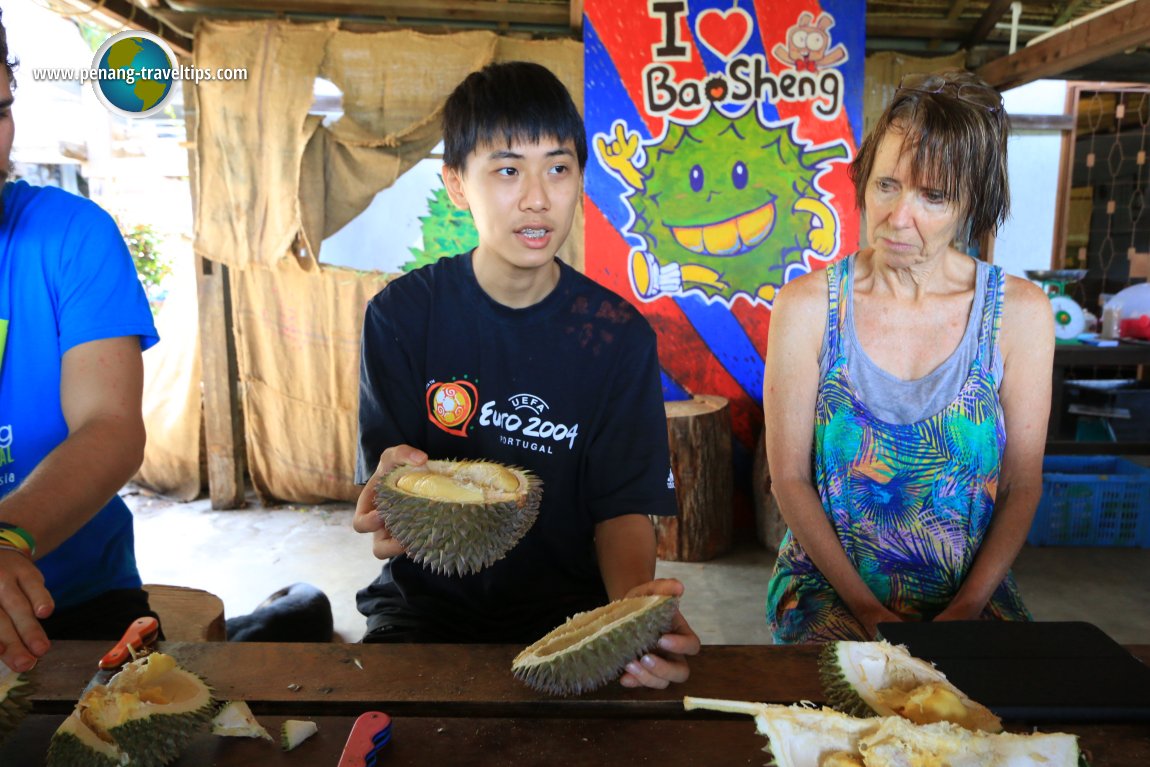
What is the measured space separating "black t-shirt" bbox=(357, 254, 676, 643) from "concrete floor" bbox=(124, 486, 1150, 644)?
1.95m

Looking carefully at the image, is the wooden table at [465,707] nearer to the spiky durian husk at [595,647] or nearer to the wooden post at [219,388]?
the spiky durian husk at [595,647]

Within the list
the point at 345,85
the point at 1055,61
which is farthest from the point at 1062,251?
the point at 345,85

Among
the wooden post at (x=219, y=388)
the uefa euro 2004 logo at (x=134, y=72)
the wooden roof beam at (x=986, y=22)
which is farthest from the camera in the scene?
the wooden post at (x=219, y=388)

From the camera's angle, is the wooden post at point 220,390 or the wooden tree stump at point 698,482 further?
the wooden post at point 220,390

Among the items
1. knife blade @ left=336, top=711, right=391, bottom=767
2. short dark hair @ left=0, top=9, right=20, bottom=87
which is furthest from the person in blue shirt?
knife blade @ left=336, top=711, right=391, bottom=767

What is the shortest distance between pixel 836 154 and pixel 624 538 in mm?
3687

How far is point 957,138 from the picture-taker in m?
1.75

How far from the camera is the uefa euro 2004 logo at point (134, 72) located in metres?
4.32

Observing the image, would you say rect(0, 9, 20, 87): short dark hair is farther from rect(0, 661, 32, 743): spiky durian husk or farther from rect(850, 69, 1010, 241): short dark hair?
rect(850, 69, 1010, 241): short dark hair

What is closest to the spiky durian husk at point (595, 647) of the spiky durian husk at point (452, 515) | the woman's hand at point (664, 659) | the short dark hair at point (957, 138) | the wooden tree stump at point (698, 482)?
the woman's hand at point (664, 659)

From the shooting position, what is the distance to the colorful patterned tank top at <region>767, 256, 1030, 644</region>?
181 cm

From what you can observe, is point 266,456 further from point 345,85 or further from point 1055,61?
point 1055,61

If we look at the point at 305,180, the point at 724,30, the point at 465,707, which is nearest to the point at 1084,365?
the point at 724,30

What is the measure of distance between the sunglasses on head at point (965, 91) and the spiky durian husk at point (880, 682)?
135 centimetres
